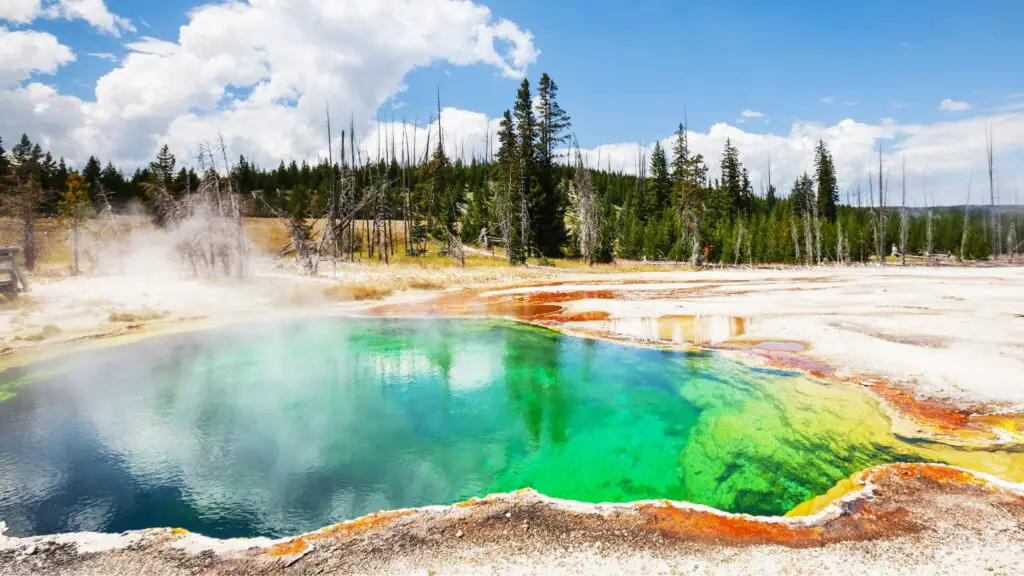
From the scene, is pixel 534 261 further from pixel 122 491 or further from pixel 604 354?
pixel 122 491

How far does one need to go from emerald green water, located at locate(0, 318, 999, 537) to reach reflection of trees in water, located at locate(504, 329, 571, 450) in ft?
0.19

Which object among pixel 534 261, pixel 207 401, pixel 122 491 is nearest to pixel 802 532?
pixel 122 491

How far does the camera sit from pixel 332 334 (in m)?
16.2

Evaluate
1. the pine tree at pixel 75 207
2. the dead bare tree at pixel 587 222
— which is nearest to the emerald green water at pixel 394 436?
the pine tree at pixel 75 207

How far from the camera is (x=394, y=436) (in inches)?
319

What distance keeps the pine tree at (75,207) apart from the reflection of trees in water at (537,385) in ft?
102

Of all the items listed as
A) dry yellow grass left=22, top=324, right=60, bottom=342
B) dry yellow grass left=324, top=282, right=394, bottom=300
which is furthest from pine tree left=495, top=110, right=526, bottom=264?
dry yellow grass left=22, top=324, right=60, bottom=342

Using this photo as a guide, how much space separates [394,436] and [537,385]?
12.2ft

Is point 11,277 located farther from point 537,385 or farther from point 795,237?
point 795,237

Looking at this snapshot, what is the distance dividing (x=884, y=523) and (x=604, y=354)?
836 cm

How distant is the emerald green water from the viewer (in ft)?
19.6

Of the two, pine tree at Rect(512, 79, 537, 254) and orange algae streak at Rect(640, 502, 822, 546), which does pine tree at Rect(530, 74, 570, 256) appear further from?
orange algae streak at Rect(640, 502, 822, 546)

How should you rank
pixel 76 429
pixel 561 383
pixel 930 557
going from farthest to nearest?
pixel 561 383, pixel 76 429, pixel 930 557

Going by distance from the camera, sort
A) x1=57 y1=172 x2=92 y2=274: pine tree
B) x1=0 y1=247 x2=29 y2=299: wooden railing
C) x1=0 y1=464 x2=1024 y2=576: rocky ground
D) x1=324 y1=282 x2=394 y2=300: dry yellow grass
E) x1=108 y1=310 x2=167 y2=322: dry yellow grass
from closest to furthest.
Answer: x1=0 y1=464 x2=1024 y2=576: rocky ground < x1=108 y1=310 x2=167 y2=322: dry yellow grass < x1=0 y1=247 x2=29 y2=299: wooden railing < x1=324 y1=282 x2=394 y2=300: dry yellow grass < x1=57 y1=172 x2=92 y2=274: pine tree
